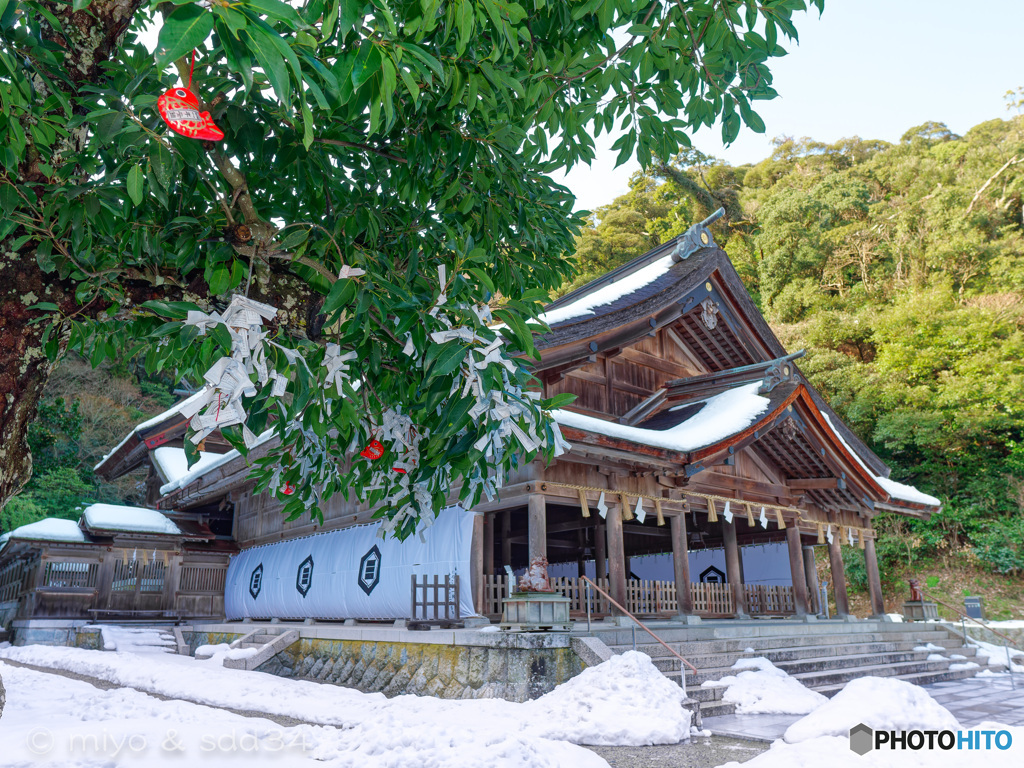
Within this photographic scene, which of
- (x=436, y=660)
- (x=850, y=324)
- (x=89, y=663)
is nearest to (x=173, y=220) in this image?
(x=436, y=660)

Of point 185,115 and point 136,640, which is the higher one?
point 185,115

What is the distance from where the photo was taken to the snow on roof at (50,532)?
16500mm

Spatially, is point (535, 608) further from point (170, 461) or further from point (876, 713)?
point (170, 461)

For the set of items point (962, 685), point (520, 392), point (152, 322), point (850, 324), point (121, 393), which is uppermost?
point (850, 324)

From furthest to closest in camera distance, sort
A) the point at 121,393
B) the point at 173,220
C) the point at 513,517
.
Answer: the point at 121,393 → the point at 513,517 → the point at 173,220

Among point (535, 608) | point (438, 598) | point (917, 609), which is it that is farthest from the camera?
point (917, 609)

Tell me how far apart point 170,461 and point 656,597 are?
17258mm

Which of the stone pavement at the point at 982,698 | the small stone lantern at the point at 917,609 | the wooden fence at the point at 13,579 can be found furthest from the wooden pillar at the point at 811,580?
the wooden fence at the point at 13,579

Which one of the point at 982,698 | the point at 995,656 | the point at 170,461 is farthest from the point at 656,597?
the point at 170,461

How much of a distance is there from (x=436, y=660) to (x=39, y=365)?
7641 millimetres

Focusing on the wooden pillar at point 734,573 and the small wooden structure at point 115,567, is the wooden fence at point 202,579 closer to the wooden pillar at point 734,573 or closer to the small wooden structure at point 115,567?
the small wooden structure at point 115,567

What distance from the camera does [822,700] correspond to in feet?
30.3

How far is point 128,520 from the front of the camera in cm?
1794

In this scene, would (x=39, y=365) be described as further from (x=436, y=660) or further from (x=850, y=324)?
(x=850, y=324)
